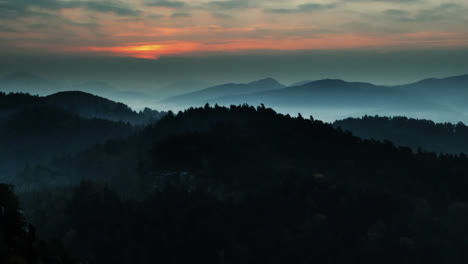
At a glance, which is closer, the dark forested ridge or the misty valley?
the misty valley

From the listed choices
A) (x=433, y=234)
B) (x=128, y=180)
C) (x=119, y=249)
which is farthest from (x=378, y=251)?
(x=128, y=180)

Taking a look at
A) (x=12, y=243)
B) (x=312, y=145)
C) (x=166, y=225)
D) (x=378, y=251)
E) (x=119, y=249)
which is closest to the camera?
(x=12, y=243)

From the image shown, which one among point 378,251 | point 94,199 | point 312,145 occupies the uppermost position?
point 312,145

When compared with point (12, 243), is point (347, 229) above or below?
below

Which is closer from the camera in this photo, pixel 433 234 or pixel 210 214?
pixel 433 234

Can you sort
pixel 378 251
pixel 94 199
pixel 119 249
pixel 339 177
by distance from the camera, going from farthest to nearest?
pixel 339 177
pixel 94 199
pixel 119 249
pixel 378 251

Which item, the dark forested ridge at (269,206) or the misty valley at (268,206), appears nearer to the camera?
the misty valley at (268,206)

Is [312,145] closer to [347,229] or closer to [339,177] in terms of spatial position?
[339,177]
